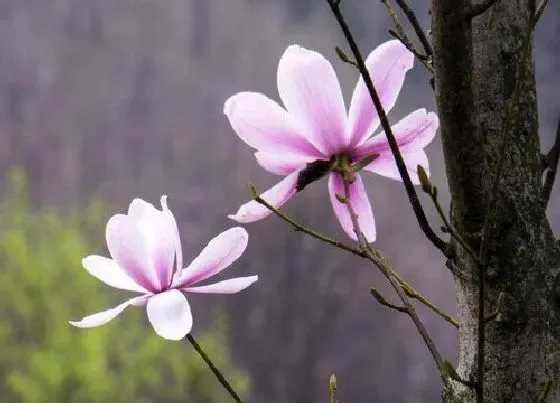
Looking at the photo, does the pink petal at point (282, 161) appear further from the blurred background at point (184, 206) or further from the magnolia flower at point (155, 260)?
the blurred background at point (184, 206)

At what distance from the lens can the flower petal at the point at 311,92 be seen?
0.98 feet

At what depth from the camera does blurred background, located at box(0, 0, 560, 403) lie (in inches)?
113

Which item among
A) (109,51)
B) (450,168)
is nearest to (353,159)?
(450,168)

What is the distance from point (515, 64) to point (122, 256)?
176 millimetres

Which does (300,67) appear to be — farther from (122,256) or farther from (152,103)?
(152,103)

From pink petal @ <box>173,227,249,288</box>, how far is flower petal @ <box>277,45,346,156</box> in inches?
2.0

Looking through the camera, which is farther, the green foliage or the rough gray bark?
the green foliage

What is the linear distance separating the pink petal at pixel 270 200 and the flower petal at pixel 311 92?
2cm

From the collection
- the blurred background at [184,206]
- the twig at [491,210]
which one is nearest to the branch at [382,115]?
Result: the twig at [491,210]

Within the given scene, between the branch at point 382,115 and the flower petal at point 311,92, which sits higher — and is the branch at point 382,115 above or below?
below

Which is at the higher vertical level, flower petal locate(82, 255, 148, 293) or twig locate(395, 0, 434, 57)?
twig locate(395, 0, 434, 57)

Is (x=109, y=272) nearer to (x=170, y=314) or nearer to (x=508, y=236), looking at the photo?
(x=170, y=314)

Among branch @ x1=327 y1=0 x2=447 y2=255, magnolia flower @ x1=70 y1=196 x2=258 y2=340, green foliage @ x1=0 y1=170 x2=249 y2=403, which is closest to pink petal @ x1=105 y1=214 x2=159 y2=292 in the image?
magnolia flower @ x1=70 y1=196 x2=258 y2=340

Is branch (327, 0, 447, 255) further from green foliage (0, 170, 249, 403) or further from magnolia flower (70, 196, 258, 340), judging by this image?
green foliage (0, 170, 249, 403)
